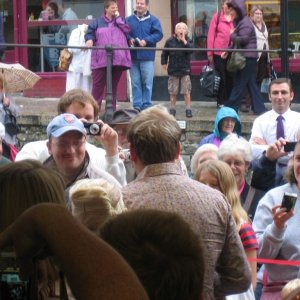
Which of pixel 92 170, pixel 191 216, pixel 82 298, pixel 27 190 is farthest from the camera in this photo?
pixel 92 170

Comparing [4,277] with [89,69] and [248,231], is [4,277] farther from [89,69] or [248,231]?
[89,69]

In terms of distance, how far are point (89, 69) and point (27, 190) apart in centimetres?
1073

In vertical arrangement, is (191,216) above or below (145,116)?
below

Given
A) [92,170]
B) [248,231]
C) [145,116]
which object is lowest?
[248,231]

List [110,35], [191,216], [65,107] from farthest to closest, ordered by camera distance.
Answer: [110,35], [65,107], [191,216]

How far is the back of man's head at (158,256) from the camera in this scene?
8.10 ft

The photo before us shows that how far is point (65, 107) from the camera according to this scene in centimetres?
638

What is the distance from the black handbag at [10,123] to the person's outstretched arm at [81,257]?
7.13 meters

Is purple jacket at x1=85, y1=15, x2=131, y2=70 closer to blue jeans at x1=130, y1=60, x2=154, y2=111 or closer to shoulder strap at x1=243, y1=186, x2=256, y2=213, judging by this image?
blue jeans at x1=130, y1=60, x2=154, y2=111

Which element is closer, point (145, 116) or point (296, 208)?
point (145, 116)

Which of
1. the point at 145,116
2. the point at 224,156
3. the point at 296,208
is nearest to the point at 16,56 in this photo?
the point at 224,156

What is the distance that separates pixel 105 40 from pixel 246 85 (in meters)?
2.00

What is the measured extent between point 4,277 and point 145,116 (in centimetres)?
193

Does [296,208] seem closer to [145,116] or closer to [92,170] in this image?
[92,170]
